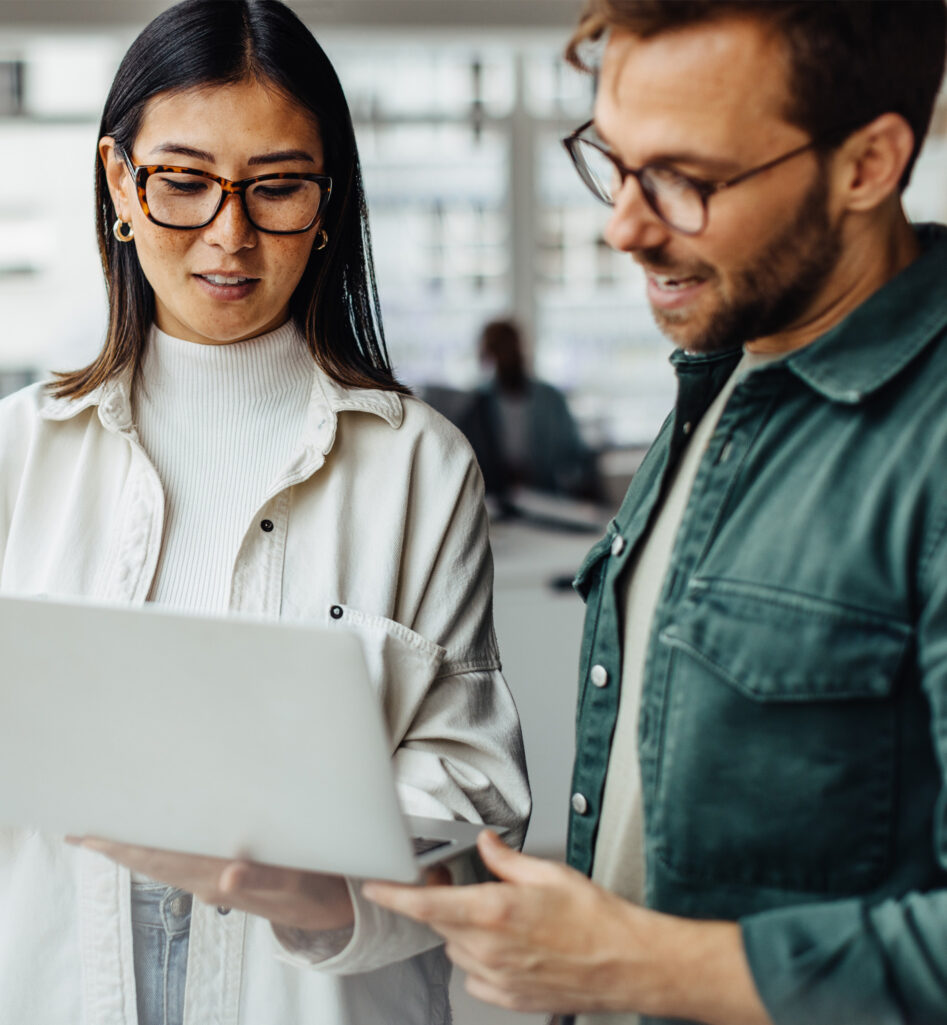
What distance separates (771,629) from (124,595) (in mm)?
697

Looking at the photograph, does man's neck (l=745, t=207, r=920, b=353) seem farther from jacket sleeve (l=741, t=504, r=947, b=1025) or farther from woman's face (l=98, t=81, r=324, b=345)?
woman's face (l=98, t=81, r=324, b=345)

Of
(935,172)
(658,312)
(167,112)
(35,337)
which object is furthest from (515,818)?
(935,172)

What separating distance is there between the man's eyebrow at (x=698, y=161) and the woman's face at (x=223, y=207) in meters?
0.47

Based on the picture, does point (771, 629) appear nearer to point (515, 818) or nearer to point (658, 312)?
point (658, 312)

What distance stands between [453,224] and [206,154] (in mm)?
5529

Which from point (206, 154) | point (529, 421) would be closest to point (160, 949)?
point (206, 154)

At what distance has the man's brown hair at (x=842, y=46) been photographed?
2.93ft

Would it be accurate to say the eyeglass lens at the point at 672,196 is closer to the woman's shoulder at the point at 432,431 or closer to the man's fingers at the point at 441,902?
the woman's shoulder at the point at 432,431

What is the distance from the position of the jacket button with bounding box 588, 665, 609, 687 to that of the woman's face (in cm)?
53

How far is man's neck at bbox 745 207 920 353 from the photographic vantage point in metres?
0.97

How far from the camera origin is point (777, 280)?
954mm

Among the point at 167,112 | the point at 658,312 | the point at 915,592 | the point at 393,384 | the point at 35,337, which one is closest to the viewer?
the point at 915,592

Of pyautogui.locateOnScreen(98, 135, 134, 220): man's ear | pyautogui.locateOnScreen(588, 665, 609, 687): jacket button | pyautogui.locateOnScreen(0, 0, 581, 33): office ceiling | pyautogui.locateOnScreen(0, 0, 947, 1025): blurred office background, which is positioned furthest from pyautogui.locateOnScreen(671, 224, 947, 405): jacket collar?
pyautogui.locateOnScreen(0, 0, 947, 1025): blurred office background

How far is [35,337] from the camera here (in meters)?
6.26
